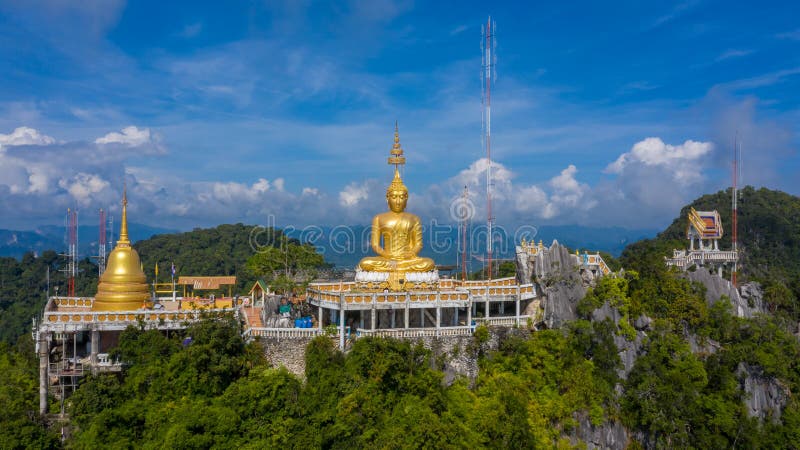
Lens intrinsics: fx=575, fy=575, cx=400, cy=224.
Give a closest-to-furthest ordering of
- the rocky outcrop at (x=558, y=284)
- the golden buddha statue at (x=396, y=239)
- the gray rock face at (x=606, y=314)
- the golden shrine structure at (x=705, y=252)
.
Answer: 1. the gray rock face at (x=606, y=314)
2. the rocky outcrop at (x=558, y=284)
3. the golden buddha statue at (x=396, y=239)
4. the golden shrine structure at (x=705, y=252)

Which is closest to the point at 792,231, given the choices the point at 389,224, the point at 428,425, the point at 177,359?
the point at 389,224

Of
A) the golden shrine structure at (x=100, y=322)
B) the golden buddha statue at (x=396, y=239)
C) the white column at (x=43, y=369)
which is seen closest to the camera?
the white column at (x=43, y=369)

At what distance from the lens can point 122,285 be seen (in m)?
25.1

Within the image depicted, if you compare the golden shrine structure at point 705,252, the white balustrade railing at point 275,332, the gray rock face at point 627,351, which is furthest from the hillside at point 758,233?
the white balustrade railing at point 275,332

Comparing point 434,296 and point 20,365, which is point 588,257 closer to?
point 434,296

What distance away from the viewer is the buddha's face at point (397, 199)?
1232 inches

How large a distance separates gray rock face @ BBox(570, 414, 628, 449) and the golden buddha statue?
34.0 ft

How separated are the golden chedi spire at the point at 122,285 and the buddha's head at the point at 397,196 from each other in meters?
12.9

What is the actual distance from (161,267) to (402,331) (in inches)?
2105

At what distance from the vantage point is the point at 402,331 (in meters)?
24.9

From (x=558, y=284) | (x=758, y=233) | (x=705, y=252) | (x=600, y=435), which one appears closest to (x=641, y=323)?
(x=558, y=284)

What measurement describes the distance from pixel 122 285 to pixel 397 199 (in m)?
14.1

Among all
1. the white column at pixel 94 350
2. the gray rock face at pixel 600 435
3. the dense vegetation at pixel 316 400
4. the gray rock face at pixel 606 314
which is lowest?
the gray rock face at pixel 600 435

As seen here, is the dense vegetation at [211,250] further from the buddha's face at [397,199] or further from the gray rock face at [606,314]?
the gray rock face at [606,314]
